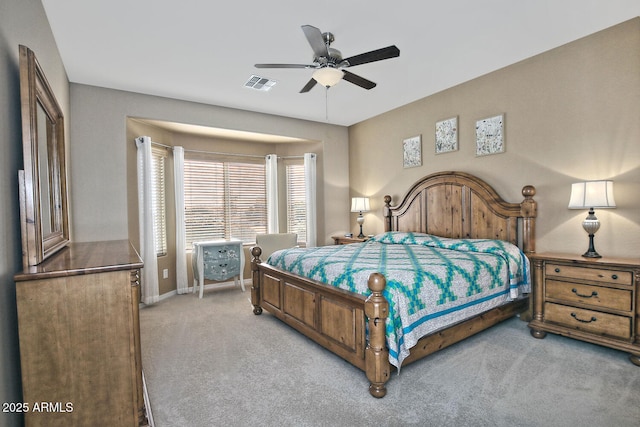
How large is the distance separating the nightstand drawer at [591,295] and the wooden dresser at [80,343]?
3.40m

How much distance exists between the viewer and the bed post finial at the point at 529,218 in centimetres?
335

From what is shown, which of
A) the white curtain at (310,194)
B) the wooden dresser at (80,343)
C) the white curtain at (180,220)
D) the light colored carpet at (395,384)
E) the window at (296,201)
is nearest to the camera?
the wooden dresser at (80,343)

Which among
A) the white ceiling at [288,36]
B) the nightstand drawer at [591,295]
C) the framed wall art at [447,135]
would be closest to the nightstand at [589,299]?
the nightstand drawer at [591,295]

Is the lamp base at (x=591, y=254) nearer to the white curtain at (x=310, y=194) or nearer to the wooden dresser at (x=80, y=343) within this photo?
the wooden dresser at (x=80, y=343)

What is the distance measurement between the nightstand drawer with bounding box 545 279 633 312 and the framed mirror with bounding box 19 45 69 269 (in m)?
3.90

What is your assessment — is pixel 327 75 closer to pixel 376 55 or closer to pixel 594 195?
pixel 376 55

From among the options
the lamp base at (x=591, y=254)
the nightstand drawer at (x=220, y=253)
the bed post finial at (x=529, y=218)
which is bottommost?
the nightstand drawer at (x=220, y=253)

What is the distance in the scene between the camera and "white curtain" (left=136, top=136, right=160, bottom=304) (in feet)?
14.0

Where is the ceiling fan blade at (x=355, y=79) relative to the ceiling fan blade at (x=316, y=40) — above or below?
below

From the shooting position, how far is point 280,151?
5.92 metres

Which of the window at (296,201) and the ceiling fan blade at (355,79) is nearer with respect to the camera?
the ceiling fan blade at (355,79)

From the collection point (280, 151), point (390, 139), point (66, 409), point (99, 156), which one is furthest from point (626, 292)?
point (99, 156)

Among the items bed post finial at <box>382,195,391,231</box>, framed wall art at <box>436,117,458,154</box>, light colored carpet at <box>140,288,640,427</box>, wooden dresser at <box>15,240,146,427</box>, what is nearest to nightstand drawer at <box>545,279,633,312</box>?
light colored carpet at <box>140,288,640,427</box>

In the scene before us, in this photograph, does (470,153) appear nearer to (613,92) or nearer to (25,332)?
(613,92)
